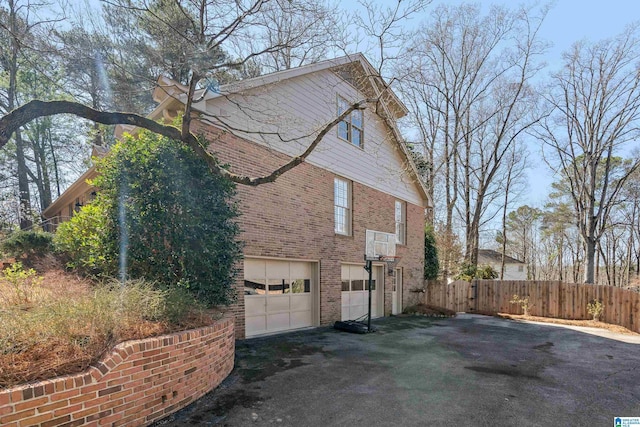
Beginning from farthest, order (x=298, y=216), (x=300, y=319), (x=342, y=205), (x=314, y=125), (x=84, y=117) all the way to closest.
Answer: (x=342, y=205)
(x=314, y=125)
(x=300, y=319)
(x=298, y=216)
(x=84, y=117)

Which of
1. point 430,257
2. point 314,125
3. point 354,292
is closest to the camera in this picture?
point 314,125

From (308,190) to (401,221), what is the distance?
626 centimetres

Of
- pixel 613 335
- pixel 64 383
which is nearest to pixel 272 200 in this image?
pixel 64 383

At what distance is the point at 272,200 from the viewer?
889 cm

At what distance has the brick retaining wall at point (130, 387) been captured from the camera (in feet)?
9.35

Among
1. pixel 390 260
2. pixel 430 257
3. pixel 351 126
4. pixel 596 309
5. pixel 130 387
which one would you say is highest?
pixel 351 126

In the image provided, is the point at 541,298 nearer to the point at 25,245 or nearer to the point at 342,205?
the point at 342,205

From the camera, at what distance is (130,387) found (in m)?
3.57

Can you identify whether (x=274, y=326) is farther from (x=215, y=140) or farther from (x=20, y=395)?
(x=20, y=395)

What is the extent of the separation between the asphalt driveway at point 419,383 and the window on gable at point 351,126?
6413 mm

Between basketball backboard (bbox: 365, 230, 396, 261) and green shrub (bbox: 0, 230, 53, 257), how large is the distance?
10.2 m

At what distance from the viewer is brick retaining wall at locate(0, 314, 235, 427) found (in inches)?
112

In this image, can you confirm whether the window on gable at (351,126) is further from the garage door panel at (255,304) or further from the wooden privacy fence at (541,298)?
the wooden privacy fence at (541,298)

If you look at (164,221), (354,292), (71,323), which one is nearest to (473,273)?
(354,292)
